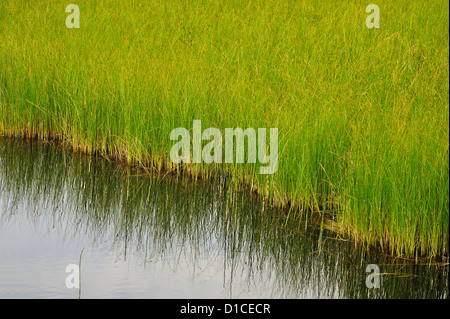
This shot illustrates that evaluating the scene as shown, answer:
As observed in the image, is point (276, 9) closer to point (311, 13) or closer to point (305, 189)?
point (311, 13)

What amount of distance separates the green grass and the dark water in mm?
218

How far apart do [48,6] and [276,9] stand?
9.35 feet

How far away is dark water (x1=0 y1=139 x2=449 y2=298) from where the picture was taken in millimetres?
3715

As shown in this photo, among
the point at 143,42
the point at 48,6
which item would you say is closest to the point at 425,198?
the point at 143,42

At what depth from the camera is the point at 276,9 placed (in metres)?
8.03

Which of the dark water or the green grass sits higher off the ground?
the green grass

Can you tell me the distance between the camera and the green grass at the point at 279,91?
4.12 m

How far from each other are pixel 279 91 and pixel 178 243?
1697mm

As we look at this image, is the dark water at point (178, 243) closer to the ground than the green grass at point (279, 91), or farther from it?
closer to the ground

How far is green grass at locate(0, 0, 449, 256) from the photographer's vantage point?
4125mm

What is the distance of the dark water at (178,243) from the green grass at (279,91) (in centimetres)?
22

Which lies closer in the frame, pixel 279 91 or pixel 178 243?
pixel 178 243

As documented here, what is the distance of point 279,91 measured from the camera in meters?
5.45

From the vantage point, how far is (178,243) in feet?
14.2
